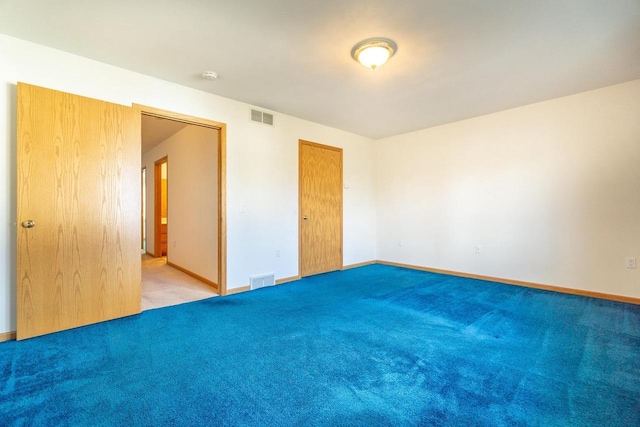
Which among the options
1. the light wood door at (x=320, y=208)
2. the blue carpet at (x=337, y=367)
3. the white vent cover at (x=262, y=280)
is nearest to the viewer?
the blue carpet at (x=337, y=367)

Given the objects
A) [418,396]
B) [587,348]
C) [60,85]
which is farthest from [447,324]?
[60,85]

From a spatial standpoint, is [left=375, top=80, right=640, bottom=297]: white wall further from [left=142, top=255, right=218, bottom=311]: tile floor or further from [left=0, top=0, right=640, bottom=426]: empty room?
[left=142, top=255, right=218, bottom=311]: tile floor

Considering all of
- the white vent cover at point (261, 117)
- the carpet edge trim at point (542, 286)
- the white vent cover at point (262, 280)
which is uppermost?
the white vent cover at point (261, 117)

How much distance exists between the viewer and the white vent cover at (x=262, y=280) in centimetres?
401

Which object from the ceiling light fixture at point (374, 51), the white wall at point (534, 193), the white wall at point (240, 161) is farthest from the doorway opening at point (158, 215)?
the ceiling light fixture at point (374, 51)

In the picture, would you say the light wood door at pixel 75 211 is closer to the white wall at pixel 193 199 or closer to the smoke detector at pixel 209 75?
the smoke detector at pixel 209 75

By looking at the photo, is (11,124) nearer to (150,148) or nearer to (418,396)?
(418,396)

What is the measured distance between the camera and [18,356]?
2.11 m

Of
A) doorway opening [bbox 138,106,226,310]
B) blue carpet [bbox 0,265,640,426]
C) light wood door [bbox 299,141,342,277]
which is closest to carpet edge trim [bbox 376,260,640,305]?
blue carpet [bbox 0,265,640,426]

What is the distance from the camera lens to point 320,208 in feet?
16.3

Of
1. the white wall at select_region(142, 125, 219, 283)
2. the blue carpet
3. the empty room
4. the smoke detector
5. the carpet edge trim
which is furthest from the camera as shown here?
the white wall at select_region(142, 125, 219, 283)

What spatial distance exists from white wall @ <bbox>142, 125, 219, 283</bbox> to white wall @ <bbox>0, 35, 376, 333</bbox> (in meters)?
0.39

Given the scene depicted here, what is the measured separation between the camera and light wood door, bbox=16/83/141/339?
2.40 metres

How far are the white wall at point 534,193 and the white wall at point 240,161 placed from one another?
3.04 feet
